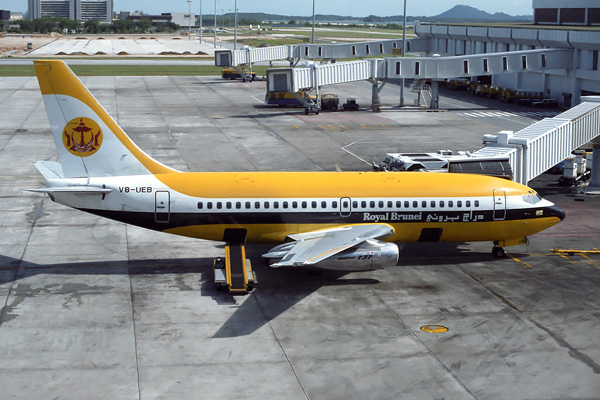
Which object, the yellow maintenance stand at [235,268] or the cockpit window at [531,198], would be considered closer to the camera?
the yellow maintenance stand at [235,268]

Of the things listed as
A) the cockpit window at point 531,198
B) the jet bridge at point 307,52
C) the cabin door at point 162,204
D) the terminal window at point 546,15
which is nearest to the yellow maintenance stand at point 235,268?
the cabin door at point 162,204

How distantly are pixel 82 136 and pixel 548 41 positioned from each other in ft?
292

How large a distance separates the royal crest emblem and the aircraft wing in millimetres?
9958

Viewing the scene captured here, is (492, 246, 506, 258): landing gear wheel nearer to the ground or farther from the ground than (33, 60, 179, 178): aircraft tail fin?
nearer to the ground

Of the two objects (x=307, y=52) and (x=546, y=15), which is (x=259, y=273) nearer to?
(x=307, y=52)

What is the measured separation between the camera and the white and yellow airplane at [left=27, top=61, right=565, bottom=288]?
119 feet

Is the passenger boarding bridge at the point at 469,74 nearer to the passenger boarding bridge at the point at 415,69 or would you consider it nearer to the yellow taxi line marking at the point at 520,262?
the passenger boarding bridge at the point at 415,69

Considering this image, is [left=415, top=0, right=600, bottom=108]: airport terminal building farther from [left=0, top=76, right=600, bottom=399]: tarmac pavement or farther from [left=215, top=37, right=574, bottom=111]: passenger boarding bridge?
[left=0, top=76, right=600, bottom=399]: tarmac pavement

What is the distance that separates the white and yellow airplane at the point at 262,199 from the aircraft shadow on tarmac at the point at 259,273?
151cm

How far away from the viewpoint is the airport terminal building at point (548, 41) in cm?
10262

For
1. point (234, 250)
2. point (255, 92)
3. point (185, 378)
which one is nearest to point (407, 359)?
point (185, 378)

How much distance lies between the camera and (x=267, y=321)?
3162cm

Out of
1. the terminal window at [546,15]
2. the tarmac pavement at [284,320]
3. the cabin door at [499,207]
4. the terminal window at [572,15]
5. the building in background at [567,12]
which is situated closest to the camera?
the tarmac pavement at [284,320]

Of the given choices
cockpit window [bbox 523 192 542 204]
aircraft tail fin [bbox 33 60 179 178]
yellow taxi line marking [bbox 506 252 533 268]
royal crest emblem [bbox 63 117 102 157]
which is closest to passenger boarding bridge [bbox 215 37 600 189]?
cockpit window [bbox 523 192 542 204]
